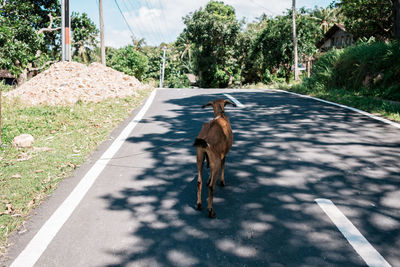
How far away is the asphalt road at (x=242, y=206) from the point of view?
2.76m

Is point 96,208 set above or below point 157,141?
below

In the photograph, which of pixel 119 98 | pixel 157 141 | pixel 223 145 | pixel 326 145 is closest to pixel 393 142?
pixel 326 145

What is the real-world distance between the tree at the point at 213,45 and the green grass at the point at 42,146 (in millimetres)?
31578

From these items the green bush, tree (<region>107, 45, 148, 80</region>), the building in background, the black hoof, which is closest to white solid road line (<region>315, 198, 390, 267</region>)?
the black hoof

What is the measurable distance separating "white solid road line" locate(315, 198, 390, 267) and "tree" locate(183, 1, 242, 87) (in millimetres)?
38138

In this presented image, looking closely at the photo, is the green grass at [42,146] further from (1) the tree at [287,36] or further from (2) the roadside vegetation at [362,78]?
(1) the tree at [287,36]

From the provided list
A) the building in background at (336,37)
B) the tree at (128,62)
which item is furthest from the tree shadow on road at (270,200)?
the building in background at (336,37)

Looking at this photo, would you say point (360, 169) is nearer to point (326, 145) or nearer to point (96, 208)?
point (326, 145)

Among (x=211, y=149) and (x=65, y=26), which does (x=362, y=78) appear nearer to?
(x=211, y=149)

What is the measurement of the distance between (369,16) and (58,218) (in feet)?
89.6

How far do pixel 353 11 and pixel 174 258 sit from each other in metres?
25.9

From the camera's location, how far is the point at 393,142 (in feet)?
18.1

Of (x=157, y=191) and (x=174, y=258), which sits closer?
(x=174, y=258)

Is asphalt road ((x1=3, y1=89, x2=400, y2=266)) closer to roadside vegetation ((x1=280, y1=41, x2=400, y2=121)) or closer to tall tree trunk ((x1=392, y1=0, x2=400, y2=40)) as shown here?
roadside vegetation ((x1=280, y1=41, x2=400, y2=121))
